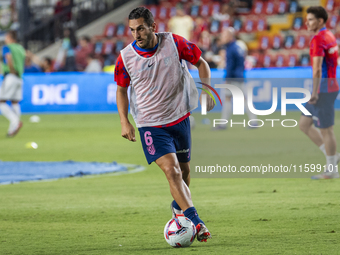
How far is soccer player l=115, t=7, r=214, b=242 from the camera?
17.2ft

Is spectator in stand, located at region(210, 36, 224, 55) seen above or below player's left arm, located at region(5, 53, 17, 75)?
below

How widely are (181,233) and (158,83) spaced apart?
129 cm

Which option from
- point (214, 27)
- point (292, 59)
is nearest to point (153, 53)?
point (292, 59)

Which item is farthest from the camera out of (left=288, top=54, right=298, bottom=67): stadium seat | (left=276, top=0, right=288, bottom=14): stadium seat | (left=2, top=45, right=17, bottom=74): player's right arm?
(left=276, top=0, right=288, bottom=14): stadium seat

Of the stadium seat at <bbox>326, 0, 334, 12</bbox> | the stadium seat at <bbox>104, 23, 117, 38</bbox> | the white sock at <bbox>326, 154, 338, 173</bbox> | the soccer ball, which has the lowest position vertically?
the stadium seat at <bbox>104, 23, 117, 38</bbox>

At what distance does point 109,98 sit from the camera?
2112 centimetres

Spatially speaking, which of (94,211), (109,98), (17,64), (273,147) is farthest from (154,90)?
(109,98)

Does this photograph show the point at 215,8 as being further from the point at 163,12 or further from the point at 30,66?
the point at 30,66

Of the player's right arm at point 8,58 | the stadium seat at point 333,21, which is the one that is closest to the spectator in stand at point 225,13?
the stadium seat at point 333,21

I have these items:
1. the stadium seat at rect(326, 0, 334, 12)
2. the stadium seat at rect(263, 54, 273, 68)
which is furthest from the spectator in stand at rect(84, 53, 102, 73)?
the stadium seat at rect(326, 0, 334, 12)

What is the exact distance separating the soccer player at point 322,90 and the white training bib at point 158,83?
3219 millimetres

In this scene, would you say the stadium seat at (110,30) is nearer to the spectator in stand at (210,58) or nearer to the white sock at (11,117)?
the spectator in stand at (210,58)

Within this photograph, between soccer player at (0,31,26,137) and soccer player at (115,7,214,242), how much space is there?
10545 mm

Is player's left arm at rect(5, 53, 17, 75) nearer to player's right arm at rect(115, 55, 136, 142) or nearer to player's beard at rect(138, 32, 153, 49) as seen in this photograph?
player's right arm at rect(115, 55, 136, 142)
